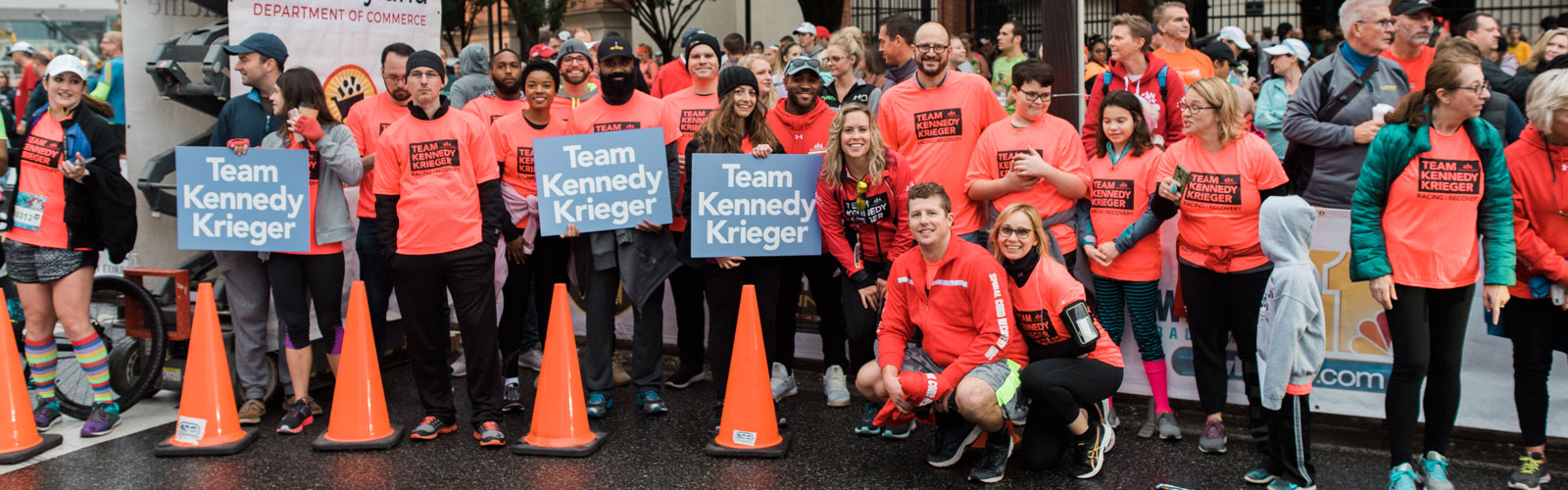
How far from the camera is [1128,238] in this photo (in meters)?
5.80

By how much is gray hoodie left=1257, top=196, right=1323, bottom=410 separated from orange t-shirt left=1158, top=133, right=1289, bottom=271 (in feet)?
1.42

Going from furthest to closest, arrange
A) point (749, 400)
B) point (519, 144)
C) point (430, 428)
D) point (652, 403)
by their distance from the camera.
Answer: point (519, 144) → point (652, 403) → point (430, 428) → point (749, 400)

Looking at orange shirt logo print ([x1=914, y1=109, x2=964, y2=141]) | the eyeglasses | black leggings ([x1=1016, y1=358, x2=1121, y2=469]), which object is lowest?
black leggings ([x1=1016, y1=358, x2=1121, y2=469])

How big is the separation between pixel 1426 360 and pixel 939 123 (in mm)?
2518

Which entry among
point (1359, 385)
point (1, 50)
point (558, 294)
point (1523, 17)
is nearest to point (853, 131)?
point (558, 294)

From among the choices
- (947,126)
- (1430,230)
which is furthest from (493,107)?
(1430,230)

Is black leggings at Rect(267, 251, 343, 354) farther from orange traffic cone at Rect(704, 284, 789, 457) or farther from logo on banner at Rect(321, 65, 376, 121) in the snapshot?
orange traffic cone at Rect(704, 284, 789, 457)

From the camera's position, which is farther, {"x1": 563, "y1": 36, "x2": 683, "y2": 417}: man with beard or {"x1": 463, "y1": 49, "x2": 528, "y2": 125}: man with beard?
{"x1": 463, "y1": 49, "x2": 528, "y2": 125}: man with beard

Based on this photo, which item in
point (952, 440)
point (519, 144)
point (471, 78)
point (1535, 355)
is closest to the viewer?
point (1535, 355)

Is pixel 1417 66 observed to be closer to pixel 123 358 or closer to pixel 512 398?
pixel 512 398

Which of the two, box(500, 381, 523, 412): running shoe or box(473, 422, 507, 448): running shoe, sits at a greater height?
box(500, 381, 523, 412): running shoe

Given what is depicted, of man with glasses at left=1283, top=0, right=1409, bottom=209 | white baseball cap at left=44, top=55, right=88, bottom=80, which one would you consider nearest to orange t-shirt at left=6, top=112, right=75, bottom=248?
white baseball cap at left=44, top=55, right=88, bottom=80

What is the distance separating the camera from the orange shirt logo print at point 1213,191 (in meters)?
5.51

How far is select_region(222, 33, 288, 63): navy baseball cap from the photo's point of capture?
6309 millimetres
